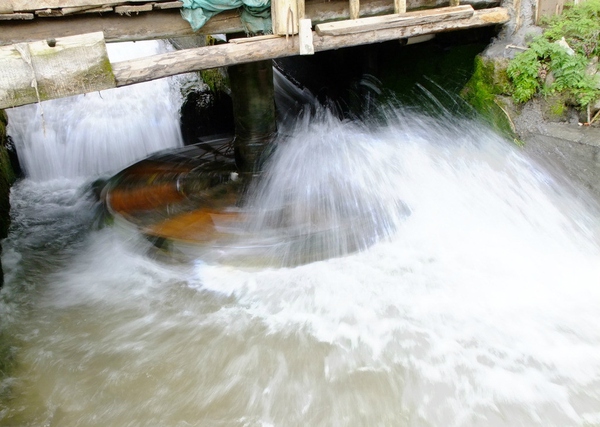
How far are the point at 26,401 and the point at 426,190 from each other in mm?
5019

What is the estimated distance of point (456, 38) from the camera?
24.0 ft

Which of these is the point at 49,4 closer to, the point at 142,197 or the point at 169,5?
the point at 169,5

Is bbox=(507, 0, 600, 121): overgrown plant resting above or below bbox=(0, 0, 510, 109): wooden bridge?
below

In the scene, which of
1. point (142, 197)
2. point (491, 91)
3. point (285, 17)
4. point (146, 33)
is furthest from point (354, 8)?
point (142, 197)

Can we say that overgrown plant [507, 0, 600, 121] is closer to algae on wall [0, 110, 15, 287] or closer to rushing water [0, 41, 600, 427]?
rushing water [0, 41, 600, 427]

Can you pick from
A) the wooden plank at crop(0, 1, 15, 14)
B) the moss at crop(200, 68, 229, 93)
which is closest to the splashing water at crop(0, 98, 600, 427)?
the wooden plank at crop(0, 1, 15, 14)

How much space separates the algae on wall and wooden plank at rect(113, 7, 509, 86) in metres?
3.13

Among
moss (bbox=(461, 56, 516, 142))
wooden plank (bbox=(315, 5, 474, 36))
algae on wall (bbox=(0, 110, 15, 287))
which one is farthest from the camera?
algae on wall (bbox=(0, 110, 15, 287))

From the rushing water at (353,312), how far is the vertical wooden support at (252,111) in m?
0.36

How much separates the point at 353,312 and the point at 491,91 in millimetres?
3647

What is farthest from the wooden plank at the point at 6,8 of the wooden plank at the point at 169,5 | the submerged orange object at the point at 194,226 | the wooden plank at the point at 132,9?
the submerged orange object at the point at 194,226

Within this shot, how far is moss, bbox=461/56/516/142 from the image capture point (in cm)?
620

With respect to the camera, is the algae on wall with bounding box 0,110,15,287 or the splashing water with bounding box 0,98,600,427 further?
the algae on wall with bounding box 0,110,15,287

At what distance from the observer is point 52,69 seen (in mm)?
4047
